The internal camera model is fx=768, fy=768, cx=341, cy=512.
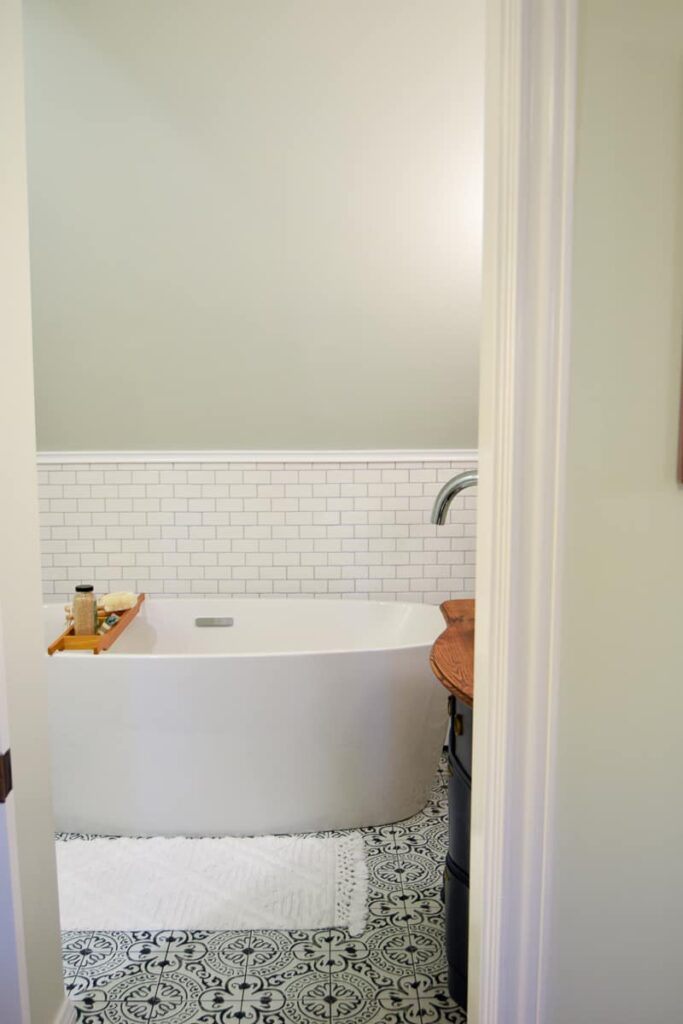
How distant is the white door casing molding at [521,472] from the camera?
95 cm

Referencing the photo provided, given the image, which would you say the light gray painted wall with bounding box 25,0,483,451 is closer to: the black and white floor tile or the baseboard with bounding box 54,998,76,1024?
the black and white floor tile

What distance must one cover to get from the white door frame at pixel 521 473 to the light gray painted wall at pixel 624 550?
36mm

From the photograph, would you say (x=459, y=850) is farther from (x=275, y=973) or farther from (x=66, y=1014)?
(x=66, y=1014)

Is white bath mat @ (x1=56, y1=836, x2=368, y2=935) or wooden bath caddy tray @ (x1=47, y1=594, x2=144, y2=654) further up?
wooden bath caddy tray @ (x1=47, y1=594, x2=144, y2=654)

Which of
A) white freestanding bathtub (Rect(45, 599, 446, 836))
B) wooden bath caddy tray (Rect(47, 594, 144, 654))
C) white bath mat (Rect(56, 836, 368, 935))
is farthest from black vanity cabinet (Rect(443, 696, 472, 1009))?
wooden bath caddy tray (Rect(47, 594, 144, 654))

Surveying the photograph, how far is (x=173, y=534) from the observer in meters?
3.60

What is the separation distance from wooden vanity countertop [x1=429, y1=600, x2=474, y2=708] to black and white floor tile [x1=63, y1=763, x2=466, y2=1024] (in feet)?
2.81

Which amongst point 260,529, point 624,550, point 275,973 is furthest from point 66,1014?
point 260,529

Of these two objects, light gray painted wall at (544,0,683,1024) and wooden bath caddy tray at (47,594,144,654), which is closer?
light gray painted wall at (544,0,683,1024)

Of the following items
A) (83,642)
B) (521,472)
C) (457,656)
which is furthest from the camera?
(83,642)

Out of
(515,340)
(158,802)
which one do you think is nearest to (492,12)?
(515,340)

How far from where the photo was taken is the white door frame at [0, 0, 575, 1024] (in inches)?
37.5

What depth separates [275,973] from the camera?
2072 mm

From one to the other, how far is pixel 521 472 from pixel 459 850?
120 centimetres
